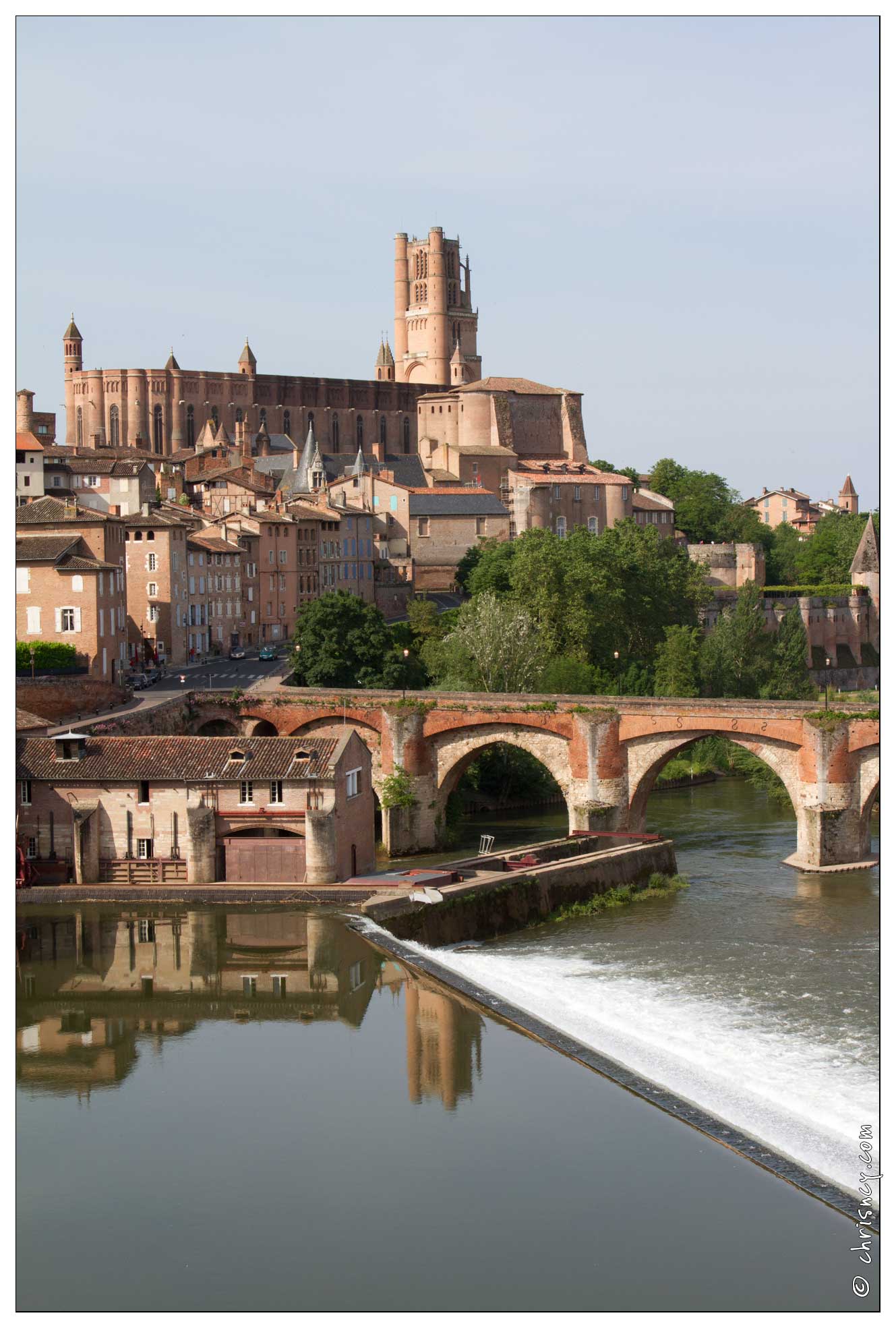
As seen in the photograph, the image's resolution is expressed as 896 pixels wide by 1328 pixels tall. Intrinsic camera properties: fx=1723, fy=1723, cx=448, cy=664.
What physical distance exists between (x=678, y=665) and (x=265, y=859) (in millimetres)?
27244

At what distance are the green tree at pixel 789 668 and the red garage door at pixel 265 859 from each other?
29066mm

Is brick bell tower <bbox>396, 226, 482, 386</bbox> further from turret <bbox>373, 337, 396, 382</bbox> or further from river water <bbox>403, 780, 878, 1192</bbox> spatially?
river water <bbox>403, 780, 878, 1192</bbox>

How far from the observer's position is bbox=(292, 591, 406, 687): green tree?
2201 inches

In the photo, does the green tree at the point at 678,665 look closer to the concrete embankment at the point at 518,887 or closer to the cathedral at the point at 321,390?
the concrete embankment at the point at 518,887

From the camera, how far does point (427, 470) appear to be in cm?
10312

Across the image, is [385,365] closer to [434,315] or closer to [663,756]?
[434,315]

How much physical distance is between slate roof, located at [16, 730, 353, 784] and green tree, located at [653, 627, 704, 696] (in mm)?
23544

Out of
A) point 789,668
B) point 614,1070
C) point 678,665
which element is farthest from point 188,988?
point 789,668

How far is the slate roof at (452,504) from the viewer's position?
91.1m

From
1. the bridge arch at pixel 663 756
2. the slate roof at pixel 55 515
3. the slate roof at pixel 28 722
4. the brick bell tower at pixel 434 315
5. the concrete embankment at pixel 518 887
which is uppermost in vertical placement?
the brick bell tower at pixel 434 315


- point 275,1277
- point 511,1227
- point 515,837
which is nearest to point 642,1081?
point 511,1227

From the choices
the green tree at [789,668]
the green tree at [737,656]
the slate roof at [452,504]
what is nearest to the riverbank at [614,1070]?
the green tree at [737,656]

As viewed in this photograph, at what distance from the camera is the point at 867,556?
Answer: 93.1 m

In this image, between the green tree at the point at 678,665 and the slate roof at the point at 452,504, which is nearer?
the green tree at the point at 678,665
